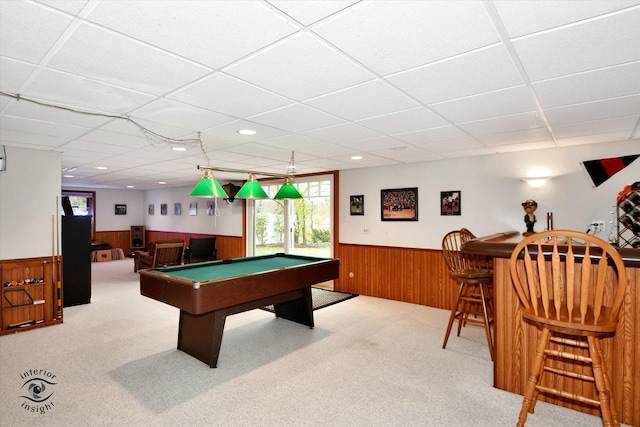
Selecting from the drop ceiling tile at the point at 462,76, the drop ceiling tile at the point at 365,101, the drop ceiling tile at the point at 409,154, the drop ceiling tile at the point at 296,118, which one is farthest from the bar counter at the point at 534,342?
the drop ceiling tile at the point at 409,154

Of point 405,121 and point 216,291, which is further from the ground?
point 405,121

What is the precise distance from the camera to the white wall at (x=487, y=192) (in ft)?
13.8

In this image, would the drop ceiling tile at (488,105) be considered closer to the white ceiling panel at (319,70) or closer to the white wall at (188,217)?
the white ceiling panel at (319,70)

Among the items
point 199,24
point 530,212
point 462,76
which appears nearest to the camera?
point 199,24

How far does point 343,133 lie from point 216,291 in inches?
81.6

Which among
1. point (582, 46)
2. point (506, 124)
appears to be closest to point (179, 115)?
point (582, 46)

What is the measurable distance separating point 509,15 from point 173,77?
190 cm

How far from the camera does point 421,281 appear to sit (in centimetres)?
554

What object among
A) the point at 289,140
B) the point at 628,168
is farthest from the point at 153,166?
the point at 628,168

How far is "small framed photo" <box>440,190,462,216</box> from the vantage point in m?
5.25

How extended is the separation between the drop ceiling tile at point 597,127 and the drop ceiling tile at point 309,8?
3040mm

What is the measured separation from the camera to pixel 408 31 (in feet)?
5.38

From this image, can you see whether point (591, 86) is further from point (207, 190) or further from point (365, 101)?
point (207, 190)

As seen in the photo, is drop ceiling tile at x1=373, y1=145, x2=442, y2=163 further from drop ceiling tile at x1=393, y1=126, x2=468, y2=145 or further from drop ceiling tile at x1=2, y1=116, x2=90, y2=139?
drop ceiling tile at x1=2, y1=116, x2=90, y2=139
